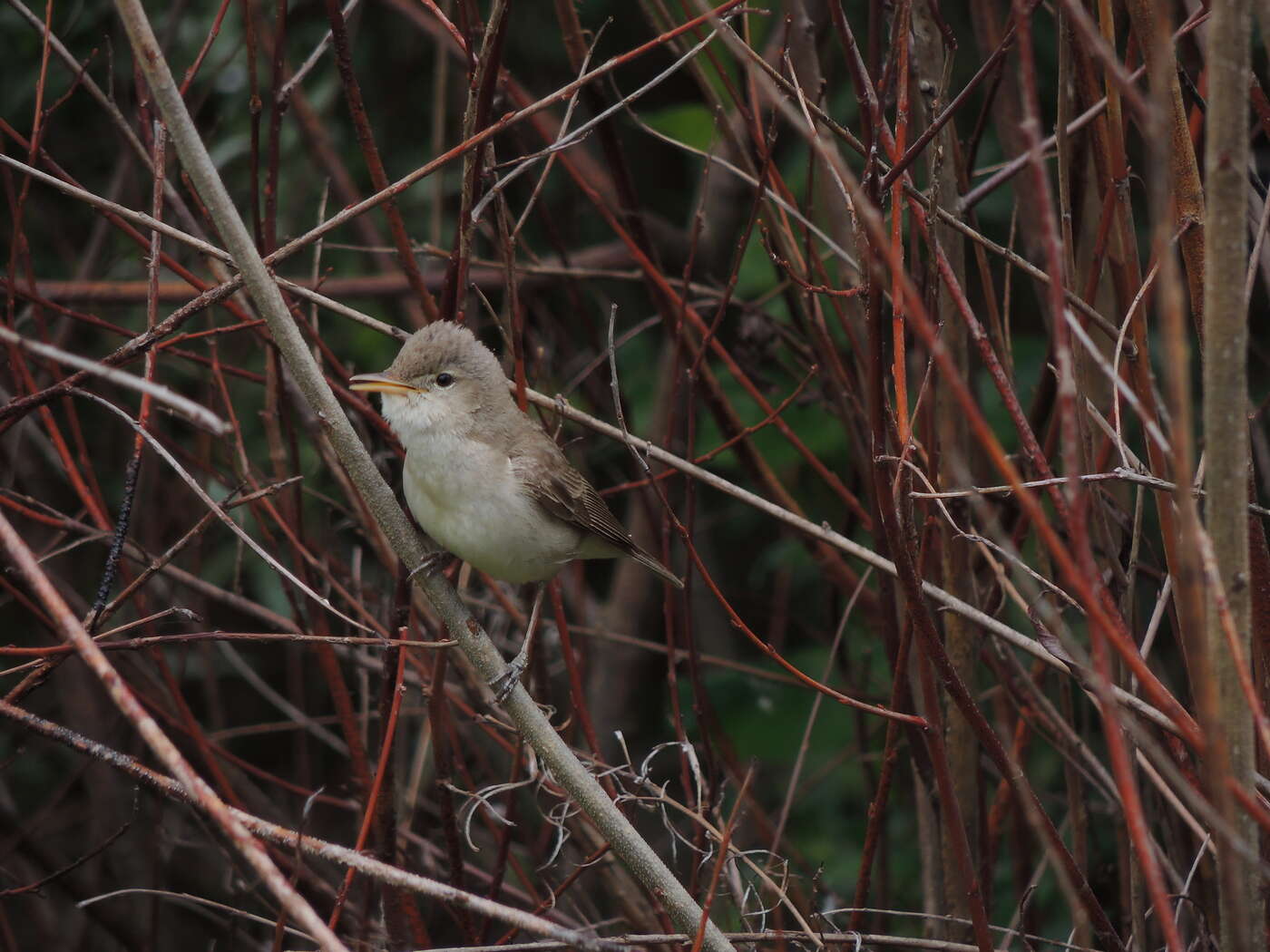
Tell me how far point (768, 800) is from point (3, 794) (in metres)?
3.07

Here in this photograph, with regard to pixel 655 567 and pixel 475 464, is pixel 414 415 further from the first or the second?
pixel 655 567

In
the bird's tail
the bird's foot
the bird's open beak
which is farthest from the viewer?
the bird's tail

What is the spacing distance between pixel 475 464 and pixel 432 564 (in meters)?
0.54

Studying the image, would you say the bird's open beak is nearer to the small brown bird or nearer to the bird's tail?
the small brown bird

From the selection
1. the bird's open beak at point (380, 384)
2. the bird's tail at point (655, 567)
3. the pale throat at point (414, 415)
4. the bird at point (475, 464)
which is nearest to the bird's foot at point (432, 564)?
the bird at point (475, 464)

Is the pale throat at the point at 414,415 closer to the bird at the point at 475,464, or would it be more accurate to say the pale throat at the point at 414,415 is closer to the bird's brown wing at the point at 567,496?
the bird at the point at 475,464

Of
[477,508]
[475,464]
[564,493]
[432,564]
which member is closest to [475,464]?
[475,464]

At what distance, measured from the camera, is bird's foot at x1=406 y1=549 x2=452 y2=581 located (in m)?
2.35

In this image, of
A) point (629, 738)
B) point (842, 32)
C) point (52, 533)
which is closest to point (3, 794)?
point (52, 533)

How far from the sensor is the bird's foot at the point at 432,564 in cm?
235

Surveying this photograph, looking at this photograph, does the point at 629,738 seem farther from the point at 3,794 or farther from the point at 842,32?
the point at 842,32

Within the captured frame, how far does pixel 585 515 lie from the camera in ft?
11.1

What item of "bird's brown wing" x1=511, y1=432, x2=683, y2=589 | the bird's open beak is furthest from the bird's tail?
the bird's open beak

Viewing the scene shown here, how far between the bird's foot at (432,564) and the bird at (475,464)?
44 mm
